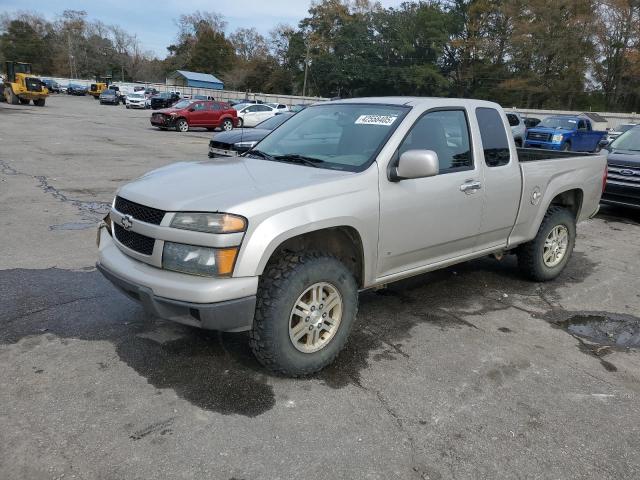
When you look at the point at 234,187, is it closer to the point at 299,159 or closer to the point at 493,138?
the point at 299,159

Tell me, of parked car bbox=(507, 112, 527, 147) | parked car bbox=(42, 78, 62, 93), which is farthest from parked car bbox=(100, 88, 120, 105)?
parked car bbox=(507, 112, 527, 147)

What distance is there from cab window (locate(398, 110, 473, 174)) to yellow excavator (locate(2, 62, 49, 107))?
40450mm

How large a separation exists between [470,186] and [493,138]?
742mm

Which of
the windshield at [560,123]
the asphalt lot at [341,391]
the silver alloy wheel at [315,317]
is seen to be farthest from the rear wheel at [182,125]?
the silver alloy wheel at [315,317]

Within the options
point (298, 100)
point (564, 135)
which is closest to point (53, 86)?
point (298, 100)

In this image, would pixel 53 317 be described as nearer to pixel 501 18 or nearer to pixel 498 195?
pixel 498 195

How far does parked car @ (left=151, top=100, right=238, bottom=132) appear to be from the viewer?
84.1 feet

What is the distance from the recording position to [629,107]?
51.4 meters

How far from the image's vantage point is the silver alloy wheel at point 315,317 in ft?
11.1

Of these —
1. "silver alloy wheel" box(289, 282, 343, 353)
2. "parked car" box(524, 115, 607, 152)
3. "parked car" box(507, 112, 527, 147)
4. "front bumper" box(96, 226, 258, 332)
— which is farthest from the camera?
"parked car" box(507, 112, 527, 147)

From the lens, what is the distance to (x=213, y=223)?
302 centimetres

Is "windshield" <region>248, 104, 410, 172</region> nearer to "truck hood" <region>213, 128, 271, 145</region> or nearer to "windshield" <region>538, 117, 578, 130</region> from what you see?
"truck hood" <region>213, 128, 271, 145</region>

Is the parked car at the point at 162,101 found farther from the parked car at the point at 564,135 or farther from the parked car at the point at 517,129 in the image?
the parked car at the point at 564,135

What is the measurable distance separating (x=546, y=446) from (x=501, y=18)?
204 feet
